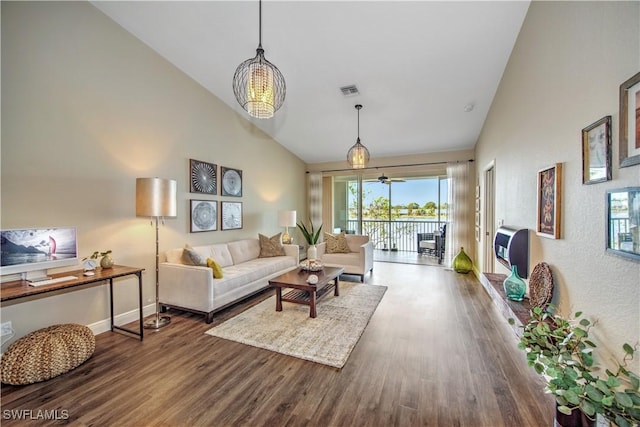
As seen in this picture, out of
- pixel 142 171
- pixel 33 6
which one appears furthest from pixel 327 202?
pixel 33 6

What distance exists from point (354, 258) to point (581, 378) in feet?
12.7

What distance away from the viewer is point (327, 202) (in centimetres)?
769

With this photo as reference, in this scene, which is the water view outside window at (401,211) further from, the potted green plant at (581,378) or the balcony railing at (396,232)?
the potted green plant at (581,378)

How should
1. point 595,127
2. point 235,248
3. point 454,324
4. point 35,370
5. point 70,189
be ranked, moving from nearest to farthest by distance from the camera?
point 595,127, point 35,370, point 70,189, point 454,324, point 235,248

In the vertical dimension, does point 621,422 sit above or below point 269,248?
below

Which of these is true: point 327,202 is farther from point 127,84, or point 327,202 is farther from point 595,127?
point 595,127

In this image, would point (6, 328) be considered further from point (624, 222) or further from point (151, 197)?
point (624, 222)

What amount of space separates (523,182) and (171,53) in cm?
451

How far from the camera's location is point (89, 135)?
283 centimetres

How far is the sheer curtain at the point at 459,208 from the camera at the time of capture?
594cm

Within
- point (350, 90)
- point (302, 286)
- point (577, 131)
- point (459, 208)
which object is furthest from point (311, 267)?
point (459, 208)

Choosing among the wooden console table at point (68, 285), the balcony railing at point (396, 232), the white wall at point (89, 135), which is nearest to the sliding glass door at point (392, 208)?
the balcony railing at point (396, 232)

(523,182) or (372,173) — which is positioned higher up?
(372,173)

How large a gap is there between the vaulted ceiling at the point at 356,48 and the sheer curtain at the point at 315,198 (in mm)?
2519
